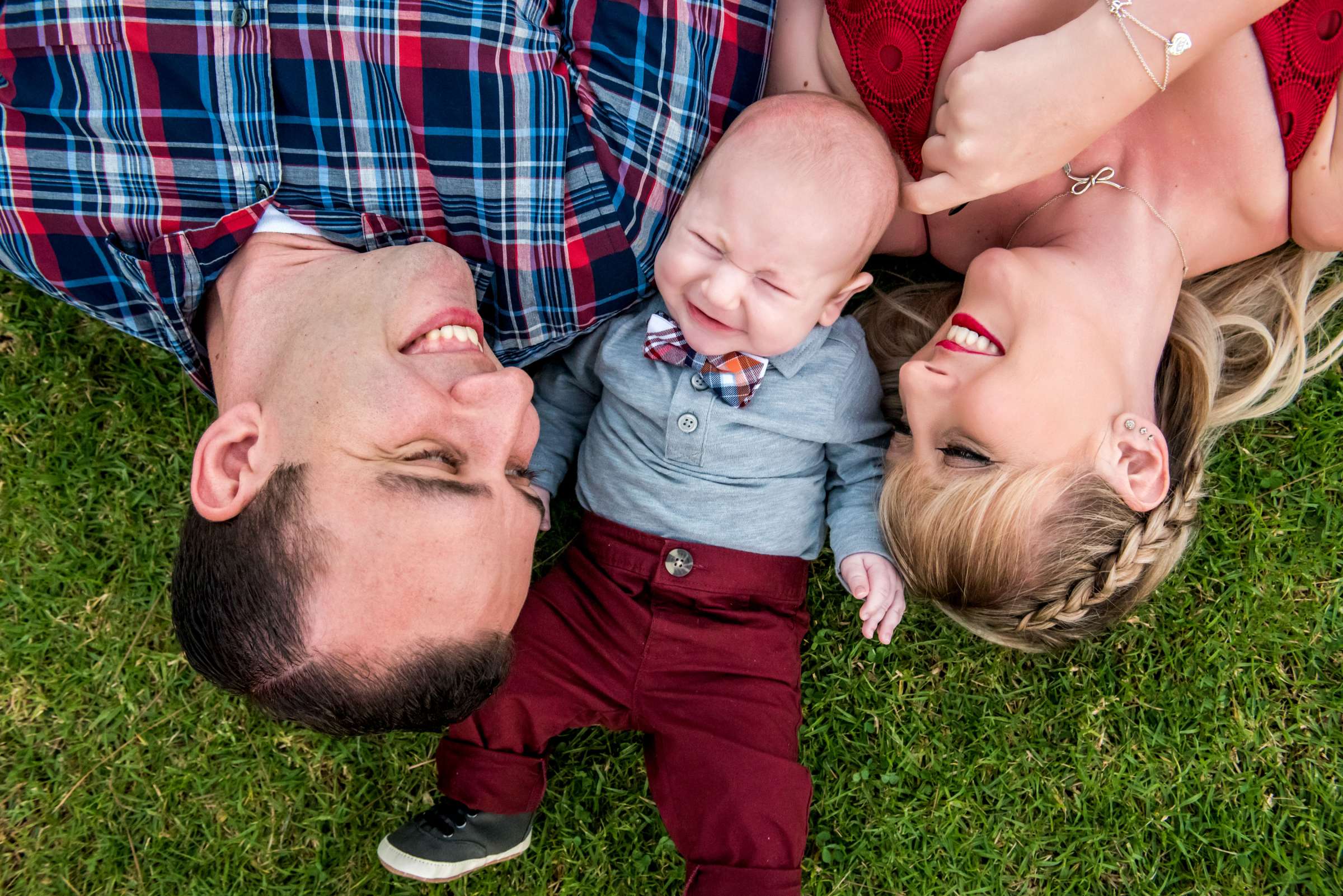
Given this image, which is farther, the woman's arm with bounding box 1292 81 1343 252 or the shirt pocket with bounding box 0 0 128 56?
the woman's arm with bounding box 1292 81 1343 252

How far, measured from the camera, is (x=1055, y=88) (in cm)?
238

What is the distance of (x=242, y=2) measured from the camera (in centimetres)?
238

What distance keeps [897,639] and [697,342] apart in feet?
4.79

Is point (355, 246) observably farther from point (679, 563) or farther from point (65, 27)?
point (679, 563)

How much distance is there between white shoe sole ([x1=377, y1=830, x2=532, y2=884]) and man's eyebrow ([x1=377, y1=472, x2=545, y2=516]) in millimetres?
1544

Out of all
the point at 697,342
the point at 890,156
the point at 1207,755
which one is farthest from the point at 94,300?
the point at 1207,755

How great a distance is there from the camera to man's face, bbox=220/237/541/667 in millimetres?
2072

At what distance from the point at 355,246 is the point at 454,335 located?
1.71 ft

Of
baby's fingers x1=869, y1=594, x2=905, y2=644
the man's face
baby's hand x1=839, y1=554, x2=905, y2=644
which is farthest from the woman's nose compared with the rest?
the man's face

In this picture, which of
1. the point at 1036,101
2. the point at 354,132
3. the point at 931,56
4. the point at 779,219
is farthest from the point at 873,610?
the point at 354,132

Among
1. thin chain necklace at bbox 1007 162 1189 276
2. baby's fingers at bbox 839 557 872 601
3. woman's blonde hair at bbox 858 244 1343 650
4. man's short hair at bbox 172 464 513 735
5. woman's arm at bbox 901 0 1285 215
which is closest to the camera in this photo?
man's short hair at bbox 172 464 513 735

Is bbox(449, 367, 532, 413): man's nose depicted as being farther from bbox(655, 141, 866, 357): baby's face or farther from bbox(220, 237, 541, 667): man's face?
bbox(655, 141, 866, 357): baby's face

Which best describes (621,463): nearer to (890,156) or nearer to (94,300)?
(890,156)

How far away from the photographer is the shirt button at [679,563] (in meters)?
3.02
